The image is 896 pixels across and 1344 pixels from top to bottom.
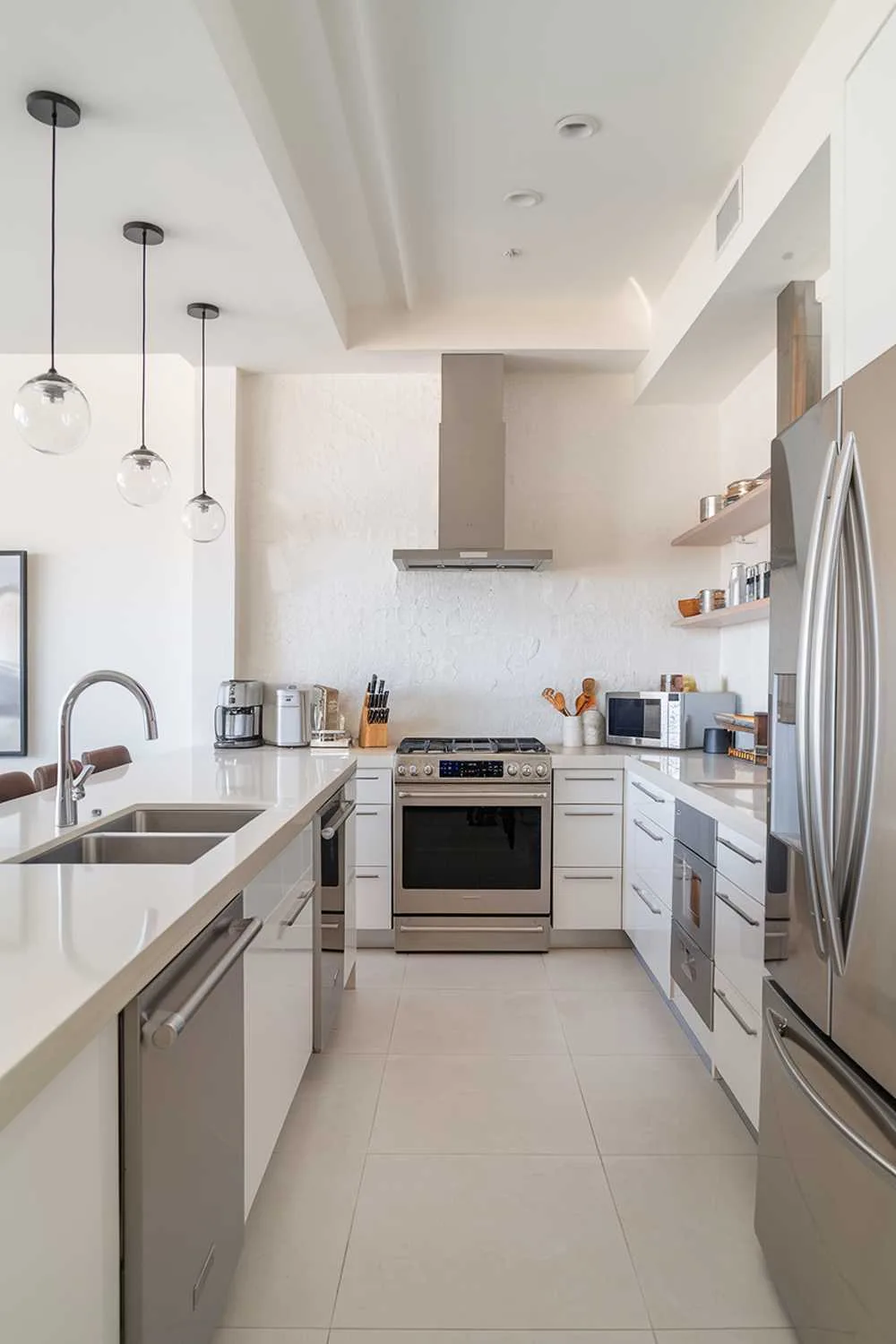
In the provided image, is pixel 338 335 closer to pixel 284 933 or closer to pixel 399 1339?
pixel 284 933

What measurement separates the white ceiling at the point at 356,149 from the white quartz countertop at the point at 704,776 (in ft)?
6.73

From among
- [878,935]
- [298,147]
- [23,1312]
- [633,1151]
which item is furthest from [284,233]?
[633,1151]

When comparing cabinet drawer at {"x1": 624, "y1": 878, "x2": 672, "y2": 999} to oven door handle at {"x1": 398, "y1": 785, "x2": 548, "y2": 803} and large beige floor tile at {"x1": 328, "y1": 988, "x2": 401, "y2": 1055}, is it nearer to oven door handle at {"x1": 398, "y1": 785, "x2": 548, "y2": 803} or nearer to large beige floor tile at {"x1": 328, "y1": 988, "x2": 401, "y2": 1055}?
oven door handle at {"x1": 398, "y1": 785, "x2": 548, "y2": 803}

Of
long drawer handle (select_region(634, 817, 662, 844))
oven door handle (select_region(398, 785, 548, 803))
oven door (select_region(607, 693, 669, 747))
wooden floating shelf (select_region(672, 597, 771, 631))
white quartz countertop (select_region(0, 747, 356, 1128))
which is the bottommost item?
long drawer handle (select_region(634, 817, 662, 844))

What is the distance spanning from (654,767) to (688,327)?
5.93ft

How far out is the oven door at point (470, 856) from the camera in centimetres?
364

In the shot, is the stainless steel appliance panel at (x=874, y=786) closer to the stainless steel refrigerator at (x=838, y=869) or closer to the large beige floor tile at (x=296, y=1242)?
the stainless steel refrigerator at (x=838, y=869)

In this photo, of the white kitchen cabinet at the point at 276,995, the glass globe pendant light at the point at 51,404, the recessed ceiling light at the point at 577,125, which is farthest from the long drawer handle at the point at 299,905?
the recessed ceiling light at the point at 577,125

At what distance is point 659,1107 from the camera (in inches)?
93.1

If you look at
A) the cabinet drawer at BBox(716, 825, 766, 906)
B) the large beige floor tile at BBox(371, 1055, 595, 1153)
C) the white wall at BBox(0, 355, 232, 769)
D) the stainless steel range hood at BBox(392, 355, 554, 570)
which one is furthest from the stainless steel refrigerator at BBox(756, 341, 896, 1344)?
the white wall at BBox(0, 355, 232, 769)

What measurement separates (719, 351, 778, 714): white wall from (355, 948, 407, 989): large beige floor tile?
202 cm

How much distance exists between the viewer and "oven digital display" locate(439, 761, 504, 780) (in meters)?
3.62

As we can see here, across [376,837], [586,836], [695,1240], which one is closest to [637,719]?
[586,836]

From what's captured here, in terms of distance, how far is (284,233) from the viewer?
8.81 ft
